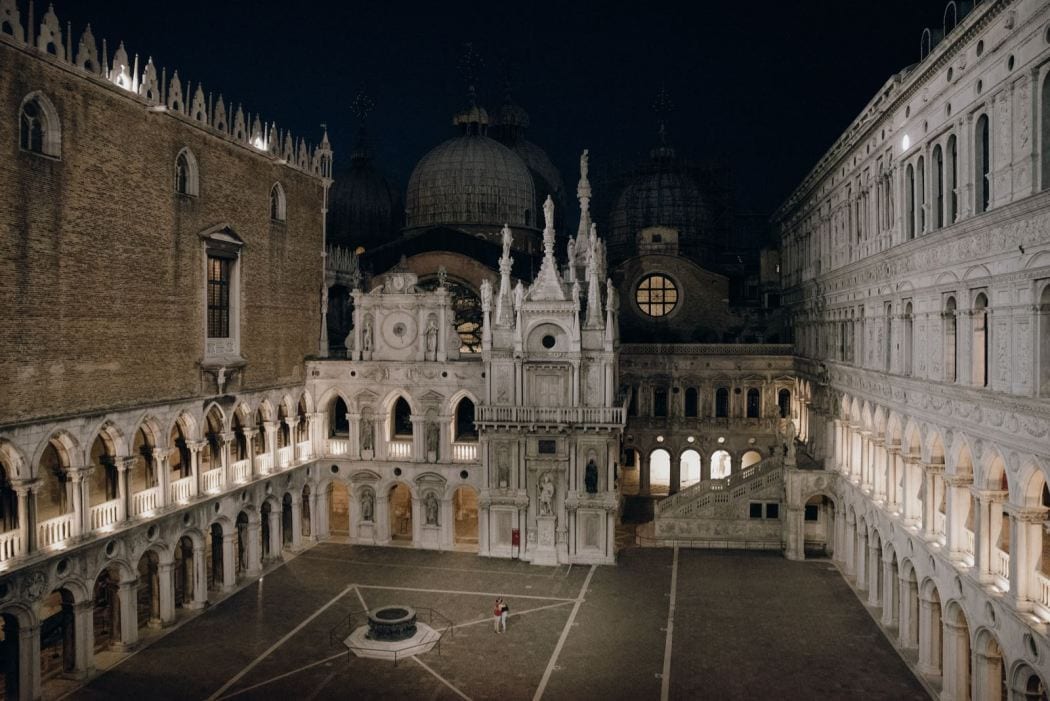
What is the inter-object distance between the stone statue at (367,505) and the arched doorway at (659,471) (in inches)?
741

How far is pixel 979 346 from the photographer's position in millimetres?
22250

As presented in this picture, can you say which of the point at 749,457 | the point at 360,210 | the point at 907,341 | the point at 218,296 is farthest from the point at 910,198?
the point at 360,210

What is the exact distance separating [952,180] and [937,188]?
126 centimetres

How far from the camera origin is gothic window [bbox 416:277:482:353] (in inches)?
1959

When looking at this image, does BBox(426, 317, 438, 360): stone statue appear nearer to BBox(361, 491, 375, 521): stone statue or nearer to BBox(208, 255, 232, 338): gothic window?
BBox(361, 491, 375, 521): stone statue

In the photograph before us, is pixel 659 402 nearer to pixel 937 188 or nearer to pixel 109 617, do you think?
pixel 937 188

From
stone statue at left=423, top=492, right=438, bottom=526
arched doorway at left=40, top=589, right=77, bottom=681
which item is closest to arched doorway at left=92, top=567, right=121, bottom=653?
arched doorway at left=40, top=589, right=77, bottom=681

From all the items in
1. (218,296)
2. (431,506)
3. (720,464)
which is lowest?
(431,506)

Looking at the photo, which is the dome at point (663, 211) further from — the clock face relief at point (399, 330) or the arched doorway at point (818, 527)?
the clock face relief at point (399, 330)

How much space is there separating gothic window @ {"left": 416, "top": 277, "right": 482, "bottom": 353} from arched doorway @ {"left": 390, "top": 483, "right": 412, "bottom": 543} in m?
8.82

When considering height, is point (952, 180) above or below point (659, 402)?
above

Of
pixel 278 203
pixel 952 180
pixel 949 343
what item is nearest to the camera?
pixel 952 180

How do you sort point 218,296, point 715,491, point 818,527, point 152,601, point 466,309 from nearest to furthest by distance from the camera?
1. point 152,601
2. point 218,296
3. point 715,491
4. point 818,527
5. point 466,309

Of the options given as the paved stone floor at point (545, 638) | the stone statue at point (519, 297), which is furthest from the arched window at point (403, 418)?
the stone statue at point (519, 297)
